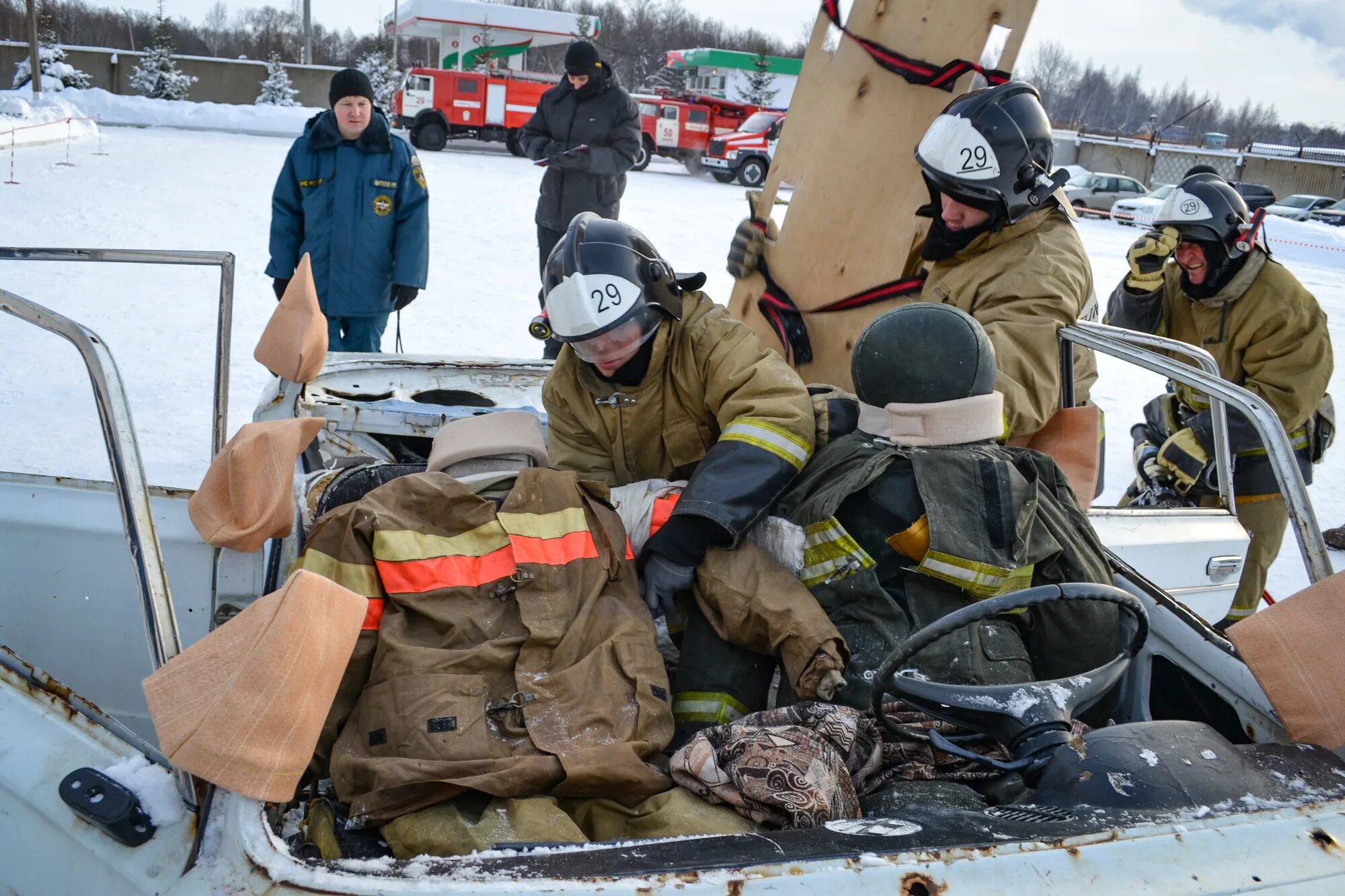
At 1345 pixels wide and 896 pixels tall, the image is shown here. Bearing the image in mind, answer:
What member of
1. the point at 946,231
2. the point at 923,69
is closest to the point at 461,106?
the point at 923,69

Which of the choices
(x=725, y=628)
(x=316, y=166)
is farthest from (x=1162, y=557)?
(x=316, y=166)

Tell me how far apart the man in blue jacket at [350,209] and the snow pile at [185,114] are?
57.6 ft

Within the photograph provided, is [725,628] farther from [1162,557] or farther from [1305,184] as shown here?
[1305,184]

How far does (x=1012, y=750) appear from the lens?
168cm

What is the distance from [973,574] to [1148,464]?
2898 mm

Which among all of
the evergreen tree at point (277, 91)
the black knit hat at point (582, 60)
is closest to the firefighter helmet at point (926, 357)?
the black knit hat at point (582, 60)

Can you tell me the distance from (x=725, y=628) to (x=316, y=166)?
3.82 m

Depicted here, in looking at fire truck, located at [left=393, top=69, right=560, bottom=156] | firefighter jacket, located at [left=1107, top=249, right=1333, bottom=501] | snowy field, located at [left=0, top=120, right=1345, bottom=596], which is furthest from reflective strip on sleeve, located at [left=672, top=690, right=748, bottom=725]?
fire truck, located at [left=393, top=69, right=560, bottom=156]

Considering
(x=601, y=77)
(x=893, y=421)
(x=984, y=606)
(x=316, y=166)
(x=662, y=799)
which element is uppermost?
(x=601, y=77)

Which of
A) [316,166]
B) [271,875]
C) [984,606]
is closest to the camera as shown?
[271,875]

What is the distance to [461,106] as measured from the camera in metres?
21.5

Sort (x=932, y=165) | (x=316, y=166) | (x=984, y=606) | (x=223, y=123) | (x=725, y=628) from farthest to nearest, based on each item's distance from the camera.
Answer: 1. (x=223, y=123)
2. (x=316, y=166)
3. (x=932, y=165)
4. (x=725, y=628)
5. (x=984, y=606)

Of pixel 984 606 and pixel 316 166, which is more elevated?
pixel 316 166

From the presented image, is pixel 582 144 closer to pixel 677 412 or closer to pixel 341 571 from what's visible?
pixel 677 412
